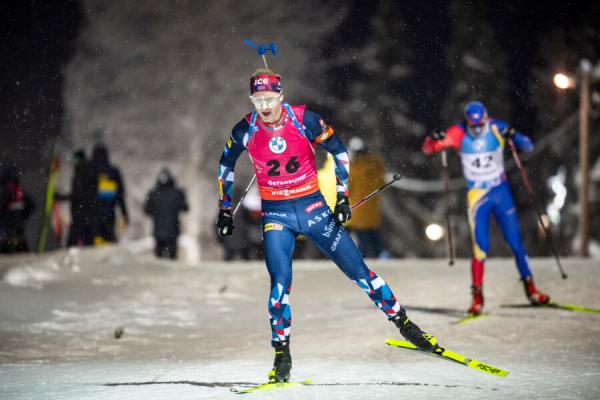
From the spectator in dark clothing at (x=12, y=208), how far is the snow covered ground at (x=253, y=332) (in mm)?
1467

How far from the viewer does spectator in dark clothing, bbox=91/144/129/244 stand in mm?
14281

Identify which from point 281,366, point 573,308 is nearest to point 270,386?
point 281,366

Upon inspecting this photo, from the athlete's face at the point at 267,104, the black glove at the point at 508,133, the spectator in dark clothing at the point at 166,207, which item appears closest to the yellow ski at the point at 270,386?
the athlete's face at the point at 267,104

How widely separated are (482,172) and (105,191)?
7.47 m

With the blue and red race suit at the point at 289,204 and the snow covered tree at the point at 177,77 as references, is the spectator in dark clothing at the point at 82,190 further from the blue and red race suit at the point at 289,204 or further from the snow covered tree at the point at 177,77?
the snow covered tree at the point at 177,77

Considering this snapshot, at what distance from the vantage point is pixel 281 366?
5793 millimetres

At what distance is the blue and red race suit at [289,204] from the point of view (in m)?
5.94

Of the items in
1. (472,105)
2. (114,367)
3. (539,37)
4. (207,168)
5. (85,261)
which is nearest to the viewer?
(114,367)

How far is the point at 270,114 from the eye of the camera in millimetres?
5930

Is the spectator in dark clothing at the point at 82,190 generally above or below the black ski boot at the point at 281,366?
above

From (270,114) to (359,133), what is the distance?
24.9 meters

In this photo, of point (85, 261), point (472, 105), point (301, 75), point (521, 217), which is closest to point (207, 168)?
point (301, 75)

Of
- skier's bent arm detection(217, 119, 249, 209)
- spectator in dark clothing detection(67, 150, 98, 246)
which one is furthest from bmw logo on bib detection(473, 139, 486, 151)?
spectator in dark clothing detection(67, 150, 98, 246)

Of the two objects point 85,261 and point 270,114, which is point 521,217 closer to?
point 85,261
